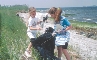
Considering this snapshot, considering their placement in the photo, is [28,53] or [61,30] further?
[28,53]

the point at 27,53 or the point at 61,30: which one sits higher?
the point at 61,30

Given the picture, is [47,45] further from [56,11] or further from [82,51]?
[82,51]

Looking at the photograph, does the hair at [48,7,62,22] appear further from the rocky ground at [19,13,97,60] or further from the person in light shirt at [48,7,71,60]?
the rocky ground at [19,13,97,60]

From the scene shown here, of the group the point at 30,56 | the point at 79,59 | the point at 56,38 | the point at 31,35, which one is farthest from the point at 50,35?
the point at 79,59

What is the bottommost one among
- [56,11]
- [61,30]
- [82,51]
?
[82,51]

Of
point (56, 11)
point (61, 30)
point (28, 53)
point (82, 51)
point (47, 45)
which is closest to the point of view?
point (56, 11)

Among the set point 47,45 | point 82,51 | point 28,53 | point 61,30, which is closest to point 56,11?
point 61,30

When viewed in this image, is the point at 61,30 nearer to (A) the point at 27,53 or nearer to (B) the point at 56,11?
(B) the point at 56,11

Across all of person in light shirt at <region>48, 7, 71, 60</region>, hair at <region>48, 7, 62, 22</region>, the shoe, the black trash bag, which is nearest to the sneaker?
the shoe

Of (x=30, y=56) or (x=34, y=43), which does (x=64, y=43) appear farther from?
(x=30, y=56)

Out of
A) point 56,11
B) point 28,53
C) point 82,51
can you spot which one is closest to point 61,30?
point 56,11

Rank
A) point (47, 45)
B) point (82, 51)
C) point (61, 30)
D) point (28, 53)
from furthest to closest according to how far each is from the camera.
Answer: point (82, 51)
point (28, 53)
point (47, 45)
point (61, 30)

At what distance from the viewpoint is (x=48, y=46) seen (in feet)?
22.6

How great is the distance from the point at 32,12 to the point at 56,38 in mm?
1025
